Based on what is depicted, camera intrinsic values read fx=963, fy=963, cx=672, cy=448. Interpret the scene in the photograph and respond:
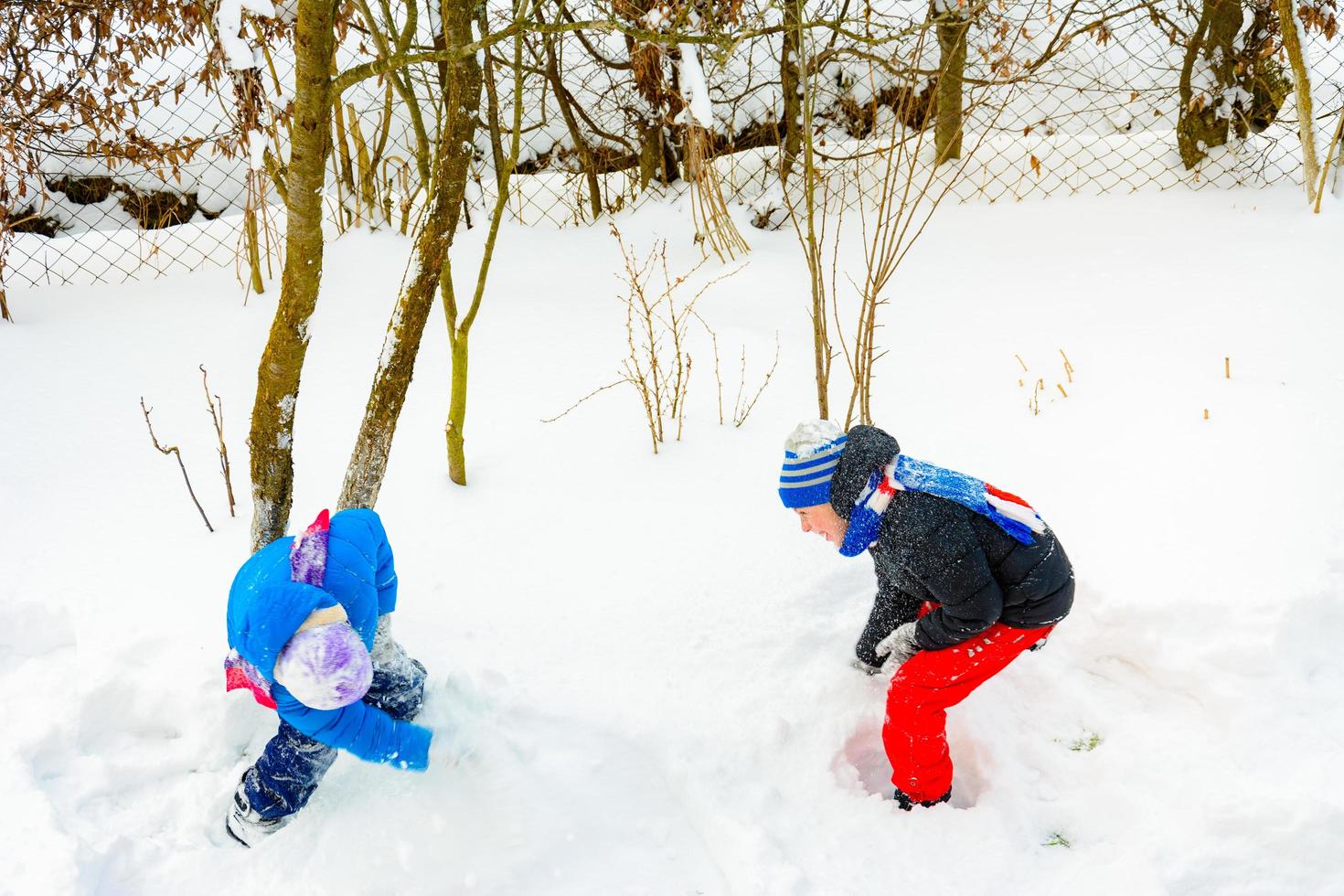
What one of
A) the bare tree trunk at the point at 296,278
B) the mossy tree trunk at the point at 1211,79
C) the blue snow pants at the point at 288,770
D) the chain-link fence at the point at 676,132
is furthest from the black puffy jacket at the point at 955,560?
the mossy tree trunk at the point at 1211,79

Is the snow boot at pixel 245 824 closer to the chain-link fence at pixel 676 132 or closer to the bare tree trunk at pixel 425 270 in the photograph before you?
the bare tree trunk at pixel 425 270

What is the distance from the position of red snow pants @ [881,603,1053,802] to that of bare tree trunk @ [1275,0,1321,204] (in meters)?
3.41

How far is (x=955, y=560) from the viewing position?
1.98 metres

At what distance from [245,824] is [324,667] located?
2.03 ft

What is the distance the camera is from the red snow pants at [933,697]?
2.17 meters

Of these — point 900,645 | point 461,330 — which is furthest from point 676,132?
point 900,645

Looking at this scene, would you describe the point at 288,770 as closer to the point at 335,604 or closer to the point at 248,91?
the point at 335,604

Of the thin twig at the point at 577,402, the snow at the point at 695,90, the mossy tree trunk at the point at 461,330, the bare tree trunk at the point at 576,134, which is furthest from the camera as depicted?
the bare tree trunk at the point at 576,134

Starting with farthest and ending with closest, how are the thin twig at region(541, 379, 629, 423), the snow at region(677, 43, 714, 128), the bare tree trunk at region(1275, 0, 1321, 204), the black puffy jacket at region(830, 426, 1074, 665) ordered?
the bare tree trunk at region(1275, 0, 1321, 204) < the thin twig at region(541, 379, 629, 423) < the snow at region(677, 43, 714, 128) < the black puffy jacket at region(830, 426, 1074, 665)

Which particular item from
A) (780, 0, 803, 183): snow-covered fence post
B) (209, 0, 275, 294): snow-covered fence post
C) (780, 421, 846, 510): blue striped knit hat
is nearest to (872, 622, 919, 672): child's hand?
(780, 421, 846, 510): blue striped knit hat

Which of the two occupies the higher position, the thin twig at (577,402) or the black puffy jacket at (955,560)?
the black puffy jacket at (955,560)

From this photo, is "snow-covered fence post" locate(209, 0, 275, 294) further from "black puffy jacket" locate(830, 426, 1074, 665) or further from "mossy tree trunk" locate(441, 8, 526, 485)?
"black puffy jacket" locate(830, 426, 1074, 665)

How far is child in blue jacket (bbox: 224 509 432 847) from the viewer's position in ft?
5.99

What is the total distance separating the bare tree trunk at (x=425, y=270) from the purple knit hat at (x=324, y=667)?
2.83ft
